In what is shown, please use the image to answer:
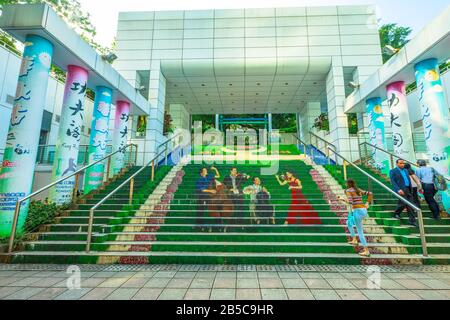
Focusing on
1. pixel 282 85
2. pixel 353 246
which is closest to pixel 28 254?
pixel 353 246

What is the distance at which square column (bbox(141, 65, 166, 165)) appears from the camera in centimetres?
1199

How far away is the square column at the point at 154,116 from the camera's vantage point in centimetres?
1199

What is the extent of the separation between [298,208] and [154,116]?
9.16 m

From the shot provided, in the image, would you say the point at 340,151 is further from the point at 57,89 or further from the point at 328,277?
the point at 57,89

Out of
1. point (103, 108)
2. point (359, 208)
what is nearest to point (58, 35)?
point (103, 108)

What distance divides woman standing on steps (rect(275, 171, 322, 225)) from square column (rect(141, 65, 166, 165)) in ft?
24.2

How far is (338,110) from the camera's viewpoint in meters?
11.7

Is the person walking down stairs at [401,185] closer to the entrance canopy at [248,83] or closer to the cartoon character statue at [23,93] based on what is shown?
the entrance canopy at [248,83]

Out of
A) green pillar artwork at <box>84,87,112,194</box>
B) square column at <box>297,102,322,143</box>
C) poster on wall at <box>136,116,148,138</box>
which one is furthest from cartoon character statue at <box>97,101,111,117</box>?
square column at <box>297,102,322,143</box>

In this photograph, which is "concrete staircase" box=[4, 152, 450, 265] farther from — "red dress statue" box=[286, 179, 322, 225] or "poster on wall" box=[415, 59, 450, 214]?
"poster on wall" box=[415, 59, 450, 214]

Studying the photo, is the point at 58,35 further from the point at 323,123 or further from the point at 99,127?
the point at 323,123

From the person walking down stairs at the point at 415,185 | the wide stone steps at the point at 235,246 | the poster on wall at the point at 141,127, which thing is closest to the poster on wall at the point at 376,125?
the person walking down stairs at the point at 415,185

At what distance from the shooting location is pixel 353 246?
4.64 metres

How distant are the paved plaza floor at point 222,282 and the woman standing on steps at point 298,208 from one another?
61.6 inches
